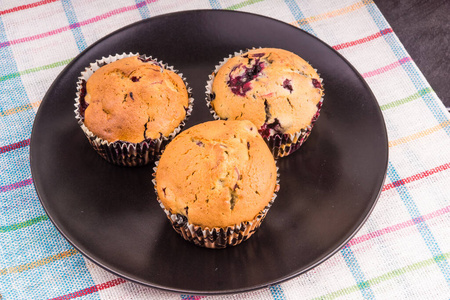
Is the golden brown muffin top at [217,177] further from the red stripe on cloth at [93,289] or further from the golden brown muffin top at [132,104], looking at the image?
the red stripe on cloth at [93,289]

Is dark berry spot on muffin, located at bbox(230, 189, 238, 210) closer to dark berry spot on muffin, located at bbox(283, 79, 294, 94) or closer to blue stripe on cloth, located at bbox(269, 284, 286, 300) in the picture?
blue stripe on cloth, located at bbox(269, 284, 286, 300)

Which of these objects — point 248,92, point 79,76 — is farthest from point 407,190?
point 79,76

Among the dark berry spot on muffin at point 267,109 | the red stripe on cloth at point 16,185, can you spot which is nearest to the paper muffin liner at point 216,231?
the dark berry spot on muffin at point 267,109

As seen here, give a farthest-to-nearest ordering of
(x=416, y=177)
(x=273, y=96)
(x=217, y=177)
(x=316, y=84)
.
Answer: (x=416, y=177) → (x=316, y=84) → (x=273, y=96) → (x=217, y=177)

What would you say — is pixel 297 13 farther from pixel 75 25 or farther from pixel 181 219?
pixel 181 219

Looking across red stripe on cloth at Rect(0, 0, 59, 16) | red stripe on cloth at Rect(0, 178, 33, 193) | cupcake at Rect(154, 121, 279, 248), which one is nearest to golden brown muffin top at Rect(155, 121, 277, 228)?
cupcake at Rect(154, 121, 279, 248)

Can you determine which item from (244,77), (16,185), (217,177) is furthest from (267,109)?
(16,185)

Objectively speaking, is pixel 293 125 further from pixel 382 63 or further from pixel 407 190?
pixel 382 63
